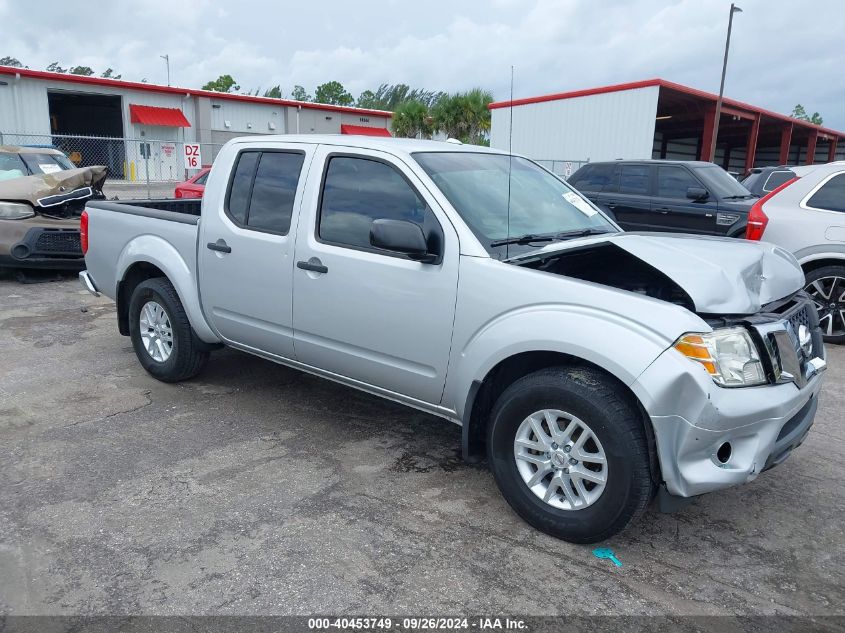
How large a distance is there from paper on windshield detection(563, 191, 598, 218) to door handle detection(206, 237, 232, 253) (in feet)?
7.24

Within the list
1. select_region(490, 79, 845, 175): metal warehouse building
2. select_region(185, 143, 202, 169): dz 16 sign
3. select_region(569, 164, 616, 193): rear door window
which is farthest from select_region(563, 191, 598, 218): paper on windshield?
select_region(490, 79, 845, 175): metal warehouse building

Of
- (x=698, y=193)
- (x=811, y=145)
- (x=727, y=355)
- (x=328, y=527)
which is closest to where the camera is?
(x=727, y=355)

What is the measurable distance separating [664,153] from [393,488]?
4029cm

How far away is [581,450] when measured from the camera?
304 centimetres

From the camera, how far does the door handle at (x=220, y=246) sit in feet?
14.6

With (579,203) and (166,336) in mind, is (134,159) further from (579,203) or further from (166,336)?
(579,203)

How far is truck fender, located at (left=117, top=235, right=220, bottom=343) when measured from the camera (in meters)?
4.79

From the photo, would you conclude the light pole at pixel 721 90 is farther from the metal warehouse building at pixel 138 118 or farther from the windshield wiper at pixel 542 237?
the windshield wiper at pixel 542 237

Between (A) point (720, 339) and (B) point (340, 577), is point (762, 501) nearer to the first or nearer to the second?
(A) point (720, 339)

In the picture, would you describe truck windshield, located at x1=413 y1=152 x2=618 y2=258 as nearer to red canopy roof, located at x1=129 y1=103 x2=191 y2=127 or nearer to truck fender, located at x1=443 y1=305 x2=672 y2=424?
truck fender, located at x1=443 y1=305 x2=672 y2=424

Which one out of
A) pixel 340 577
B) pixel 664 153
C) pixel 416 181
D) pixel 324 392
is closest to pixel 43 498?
pixel 340 577

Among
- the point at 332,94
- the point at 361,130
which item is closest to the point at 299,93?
the point at 332,94

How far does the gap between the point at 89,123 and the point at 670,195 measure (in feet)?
125

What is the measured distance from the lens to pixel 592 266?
3785mm
